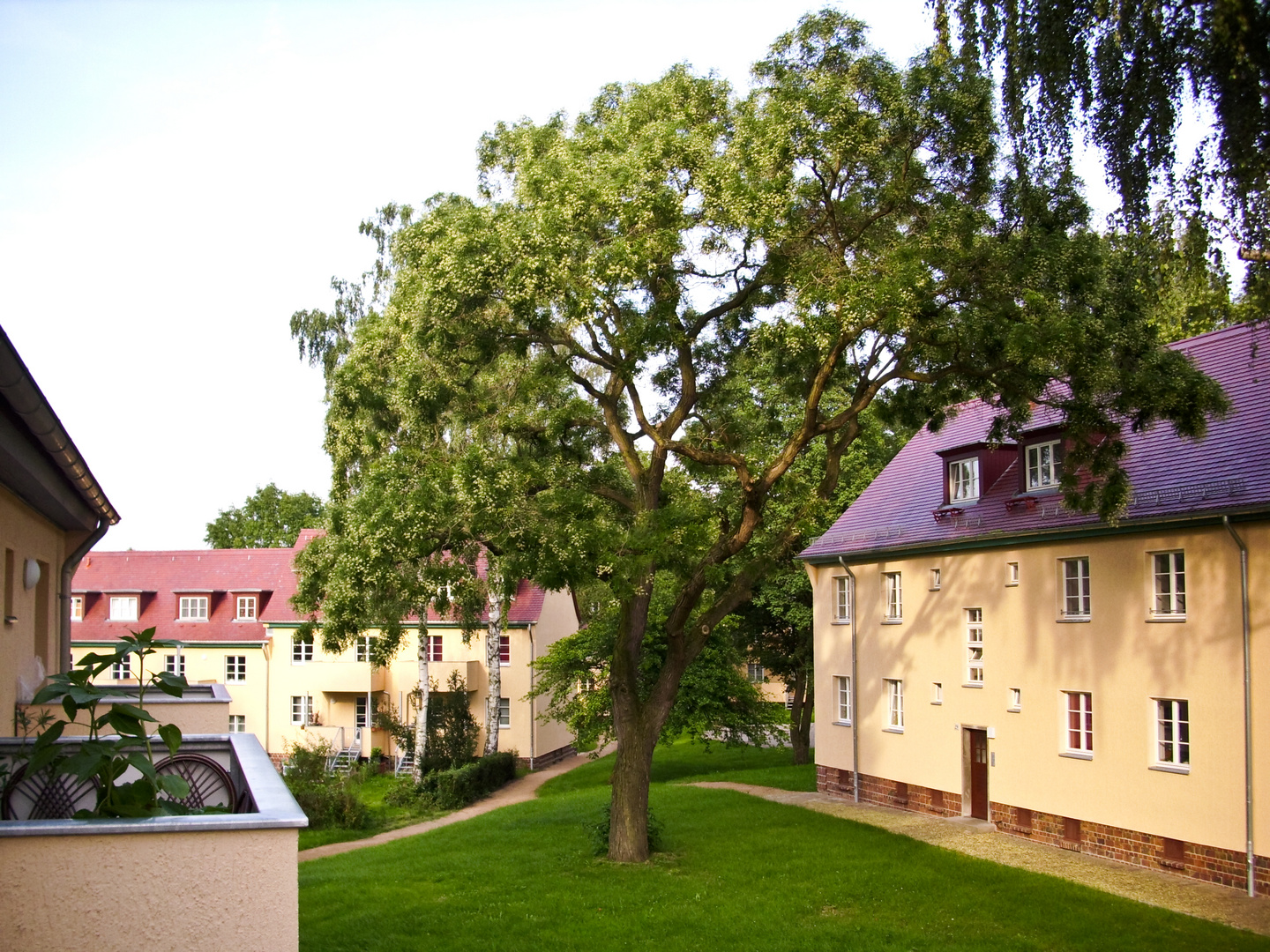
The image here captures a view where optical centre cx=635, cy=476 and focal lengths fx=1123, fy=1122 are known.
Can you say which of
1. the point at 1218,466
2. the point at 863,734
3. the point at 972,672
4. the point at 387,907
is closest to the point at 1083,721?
the point at 972,672

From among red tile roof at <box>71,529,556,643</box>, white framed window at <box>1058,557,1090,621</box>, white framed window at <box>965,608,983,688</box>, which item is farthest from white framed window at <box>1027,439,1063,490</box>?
red tile roof at <box>71,529,556,643</box>

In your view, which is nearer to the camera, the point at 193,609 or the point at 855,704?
the point at 855,704

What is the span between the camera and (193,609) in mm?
43250

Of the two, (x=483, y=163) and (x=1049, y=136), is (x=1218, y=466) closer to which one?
(x=1049, y=136)

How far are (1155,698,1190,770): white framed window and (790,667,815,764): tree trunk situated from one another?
60.3 feet

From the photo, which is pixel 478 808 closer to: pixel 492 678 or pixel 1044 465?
pixel 492 678

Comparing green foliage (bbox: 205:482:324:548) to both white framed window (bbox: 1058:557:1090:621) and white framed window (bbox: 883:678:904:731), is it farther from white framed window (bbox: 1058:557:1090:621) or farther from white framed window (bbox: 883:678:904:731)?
white framed window (bbox: 1058:557:1090:621)

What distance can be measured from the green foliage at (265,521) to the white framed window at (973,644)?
56.3 metres

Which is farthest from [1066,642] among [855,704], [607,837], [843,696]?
[607,837]

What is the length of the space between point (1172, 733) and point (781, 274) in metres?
9.81

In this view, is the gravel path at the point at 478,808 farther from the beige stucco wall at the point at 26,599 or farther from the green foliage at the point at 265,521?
the green foliage at the point at 265,521

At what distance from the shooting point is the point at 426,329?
1556cm

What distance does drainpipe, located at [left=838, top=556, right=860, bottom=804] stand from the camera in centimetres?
2656

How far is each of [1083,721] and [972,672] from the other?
10.9ft
